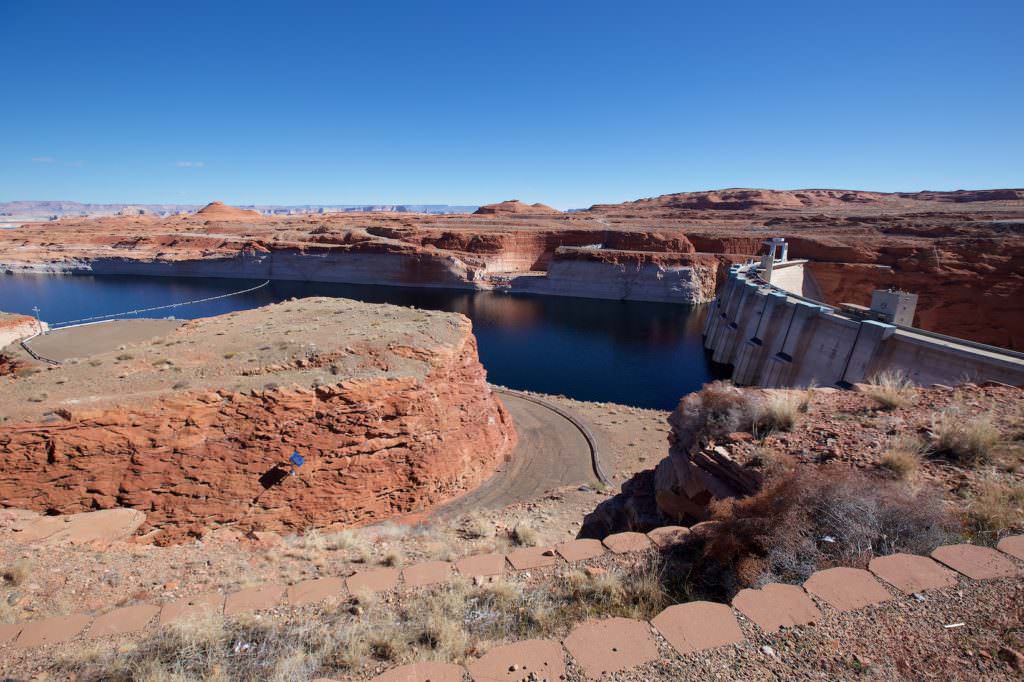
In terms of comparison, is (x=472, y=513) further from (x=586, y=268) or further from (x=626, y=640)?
(x=586, y=268)

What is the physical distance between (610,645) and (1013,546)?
11.3ft

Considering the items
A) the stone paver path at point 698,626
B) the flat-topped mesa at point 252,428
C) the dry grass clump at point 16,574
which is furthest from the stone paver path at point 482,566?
the flat-topped mesa at point 252,428

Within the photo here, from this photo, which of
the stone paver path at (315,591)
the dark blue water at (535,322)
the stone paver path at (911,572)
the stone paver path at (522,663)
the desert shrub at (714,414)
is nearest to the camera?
the stone paver path at (522,663)

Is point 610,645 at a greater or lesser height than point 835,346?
greater

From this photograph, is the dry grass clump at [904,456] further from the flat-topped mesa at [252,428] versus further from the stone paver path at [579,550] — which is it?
the flat-topped mesa at [252,428]

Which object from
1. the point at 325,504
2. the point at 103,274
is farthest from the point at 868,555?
the point at 103,274

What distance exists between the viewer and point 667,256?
53125 mm

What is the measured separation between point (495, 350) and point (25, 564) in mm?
29178

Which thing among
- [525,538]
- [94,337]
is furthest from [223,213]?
[525,538]

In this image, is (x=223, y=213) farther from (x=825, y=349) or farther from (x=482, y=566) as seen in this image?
(x=482, y=566)

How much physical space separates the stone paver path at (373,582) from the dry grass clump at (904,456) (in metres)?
5.73

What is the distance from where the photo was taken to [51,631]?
3.82m

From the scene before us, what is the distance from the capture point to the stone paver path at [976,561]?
3457 millimetres

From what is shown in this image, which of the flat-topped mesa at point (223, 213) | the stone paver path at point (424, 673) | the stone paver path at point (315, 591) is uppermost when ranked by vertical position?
the flat-topped mesa at point (223, 213)
